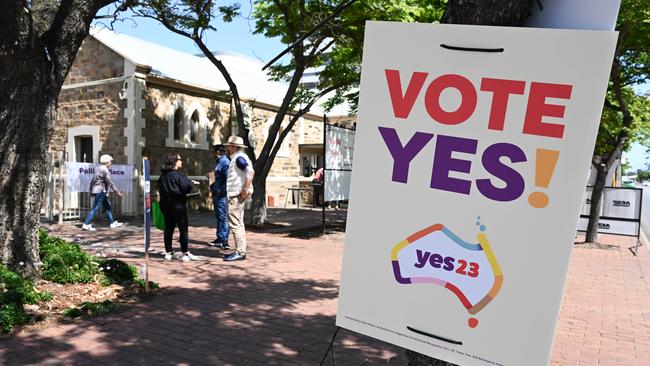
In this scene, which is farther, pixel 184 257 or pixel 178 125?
pixel 178 125

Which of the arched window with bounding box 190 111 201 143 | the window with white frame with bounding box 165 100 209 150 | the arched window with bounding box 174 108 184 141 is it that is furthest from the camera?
the arched window with bounding box 190 111 201 143

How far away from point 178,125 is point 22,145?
476 inches

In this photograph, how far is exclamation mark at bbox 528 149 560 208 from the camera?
185cm

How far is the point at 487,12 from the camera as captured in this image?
2244 millimetres

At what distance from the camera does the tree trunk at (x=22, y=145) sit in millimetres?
5289

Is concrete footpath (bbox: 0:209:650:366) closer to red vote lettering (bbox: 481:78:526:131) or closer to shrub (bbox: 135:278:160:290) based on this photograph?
shrub (bbox: 135:278:160:290)

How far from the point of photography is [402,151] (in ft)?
7.03

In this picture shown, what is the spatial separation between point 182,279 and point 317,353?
122 inches

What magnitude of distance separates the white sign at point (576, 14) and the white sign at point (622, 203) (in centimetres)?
1186

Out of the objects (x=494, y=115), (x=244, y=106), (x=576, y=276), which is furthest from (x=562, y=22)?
(x=244, y=106)

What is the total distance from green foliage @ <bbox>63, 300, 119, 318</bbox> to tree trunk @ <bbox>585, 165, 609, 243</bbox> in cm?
1108

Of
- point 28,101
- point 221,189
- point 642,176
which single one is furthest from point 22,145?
point 642,176

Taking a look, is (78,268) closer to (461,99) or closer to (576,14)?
(461,99)

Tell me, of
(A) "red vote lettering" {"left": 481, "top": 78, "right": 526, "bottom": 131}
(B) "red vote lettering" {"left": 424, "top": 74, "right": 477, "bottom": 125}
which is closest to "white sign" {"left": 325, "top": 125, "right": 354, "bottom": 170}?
(B) "red vote lettering" {"left": 424, "top": 74, "right": 477, "bottom": 125}
